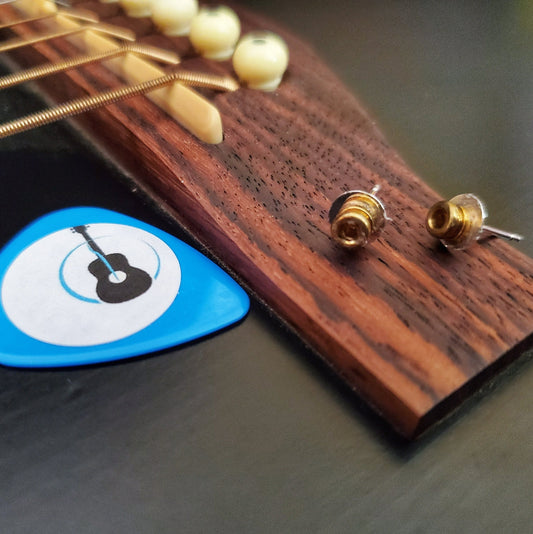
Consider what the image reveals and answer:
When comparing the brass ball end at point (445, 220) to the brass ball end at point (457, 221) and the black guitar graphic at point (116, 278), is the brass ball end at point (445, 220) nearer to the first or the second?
the brass ball end at point (457, 221)

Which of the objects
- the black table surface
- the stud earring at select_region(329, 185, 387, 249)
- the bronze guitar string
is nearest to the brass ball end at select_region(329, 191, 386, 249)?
the stud earring at select_region(329, 185, 387, 249)

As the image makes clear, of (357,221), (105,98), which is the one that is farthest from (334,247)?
(105,98)

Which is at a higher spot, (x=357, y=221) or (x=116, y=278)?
(x=357, y=221)

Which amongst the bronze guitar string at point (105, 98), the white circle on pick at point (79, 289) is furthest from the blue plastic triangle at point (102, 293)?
the bronze guitar string at point (105, 98)

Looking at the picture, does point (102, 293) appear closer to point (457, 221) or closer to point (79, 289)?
point (79, 289)

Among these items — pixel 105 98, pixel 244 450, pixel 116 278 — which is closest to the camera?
pixel 244 450

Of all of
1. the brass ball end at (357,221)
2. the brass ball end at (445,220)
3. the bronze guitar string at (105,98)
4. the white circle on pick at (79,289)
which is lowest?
the white circle on pick at (79,289)

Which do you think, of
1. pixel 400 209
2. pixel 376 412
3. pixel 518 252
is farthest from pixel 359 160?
pixel 376 412

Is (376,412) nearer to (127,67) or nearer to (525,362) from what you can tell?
(525,362)
